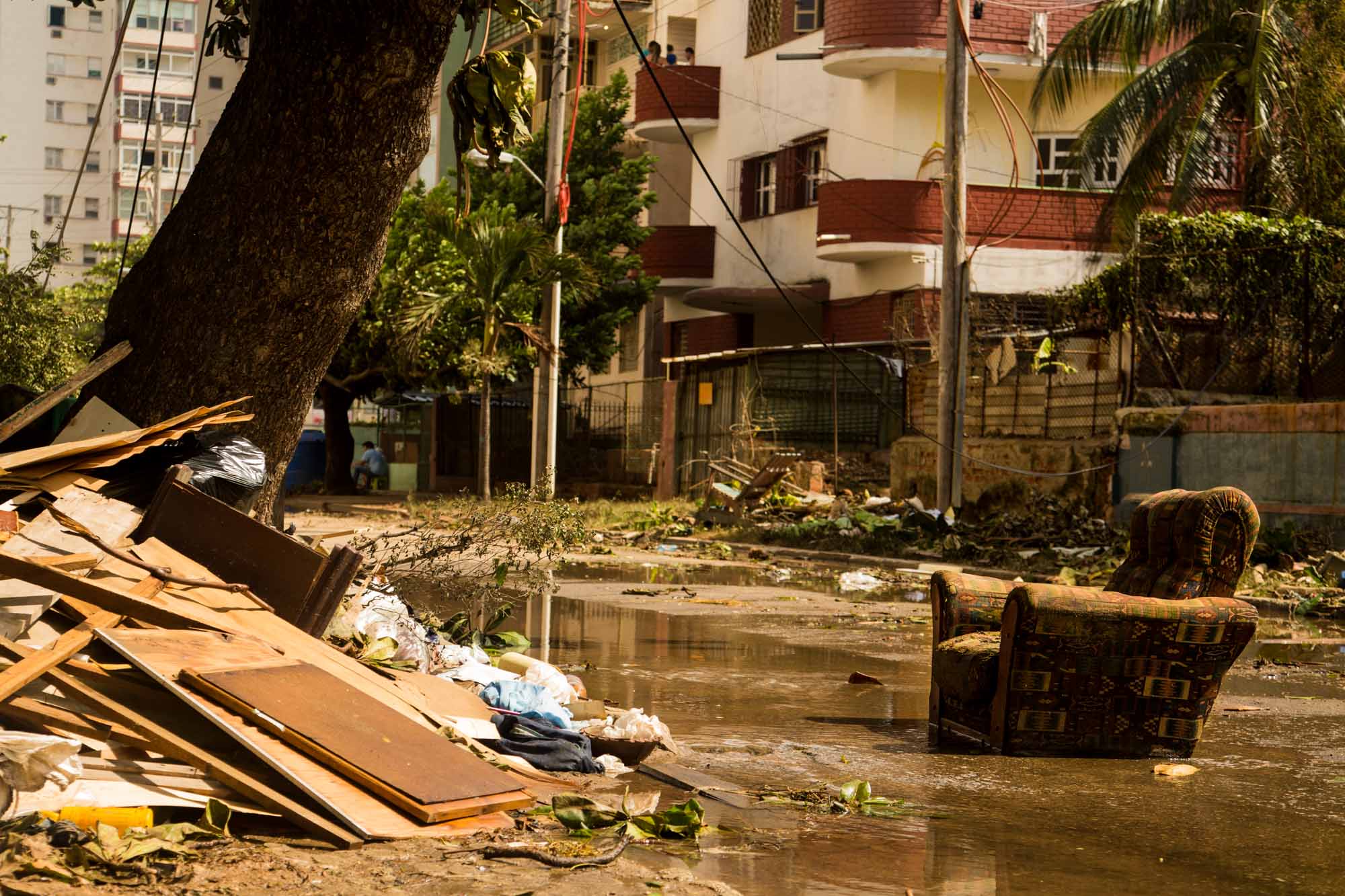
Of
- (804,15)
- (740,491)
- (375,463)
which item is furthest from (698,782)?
(375,463)

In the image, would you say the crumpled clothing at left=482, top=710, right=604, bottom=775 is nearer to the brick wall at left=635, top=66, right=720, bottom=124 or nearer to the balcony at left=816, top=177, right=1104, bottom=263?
the balcony at left=816, top=177, right=1104, bottom=263

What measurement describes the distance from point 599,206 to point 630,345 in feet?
22.5

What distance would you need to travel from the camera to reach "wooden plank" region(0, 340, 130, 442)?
706cm

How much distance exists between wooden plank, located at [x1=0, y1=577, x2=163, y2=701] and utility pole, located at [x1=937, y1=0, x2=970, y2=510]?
1523 cm

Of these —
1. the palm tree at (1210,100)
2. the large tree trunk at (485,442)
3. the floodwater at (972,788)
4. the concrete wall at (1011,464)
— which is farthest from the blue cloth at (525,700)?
the palm tree at (1210,100)

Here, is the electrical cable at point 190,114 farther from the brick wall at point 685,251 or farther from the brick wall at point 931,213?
the brick wall at point 685,251

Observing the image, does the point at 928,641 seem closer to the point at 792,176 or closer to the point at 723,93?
the point at 792,176

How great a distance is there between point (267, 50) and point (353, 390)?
2603 centimetres

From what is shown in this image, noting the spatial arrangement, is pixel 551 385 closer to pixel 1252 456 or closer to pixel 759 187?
pixel 1252 456

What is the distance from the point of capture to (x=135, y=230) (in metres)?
97.7

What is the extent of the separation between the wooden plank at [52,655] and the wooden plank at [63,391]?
6.51ft

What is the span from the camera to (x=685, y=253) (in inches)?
1300

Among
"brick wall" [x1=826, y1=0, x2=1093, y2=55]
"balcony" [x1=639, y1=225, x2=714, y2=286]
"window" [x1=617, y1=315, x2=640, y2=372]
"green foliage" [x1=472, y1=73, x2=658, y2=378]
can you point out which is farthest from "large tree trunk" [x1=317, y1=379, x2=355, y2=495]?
"brick wall" [x1=826, y1=0, x2=1093, y2=55]

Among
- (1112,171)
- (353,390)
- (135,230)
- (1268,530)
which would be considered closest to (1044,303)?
(1112,171)
